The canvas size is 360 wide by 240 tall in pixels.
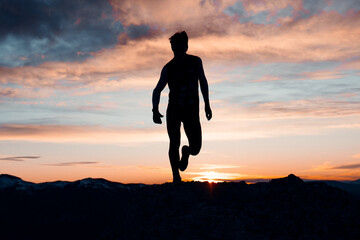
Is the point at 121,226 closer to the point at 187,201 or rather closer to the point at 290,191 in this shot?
the point at 187,201

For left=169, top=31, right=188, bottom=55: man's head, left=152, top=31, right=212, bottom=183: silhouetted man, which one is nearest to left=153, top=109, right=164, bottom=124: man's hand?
left=152, top=31, right=212, bottom=183: silhouetted man

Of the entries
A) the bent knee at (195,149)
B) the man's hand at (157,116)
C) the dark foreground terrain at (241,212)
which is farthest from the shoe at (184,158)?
the man's hand at (157,116)

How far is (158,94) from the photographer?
312 inches

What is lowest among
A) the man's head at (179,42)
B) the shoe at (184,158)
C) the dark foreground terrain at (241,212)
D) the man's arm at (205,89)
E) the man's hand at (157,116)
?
the dark foreground terrain at (241,212)

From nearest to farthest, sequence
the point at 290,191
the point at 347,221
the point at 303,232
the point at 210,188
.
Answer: the point at 303,232, the point at 347,221, the point at 290,191, the point at 210,188

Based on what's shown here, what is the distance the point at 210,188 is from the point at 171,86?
2223 millimetres

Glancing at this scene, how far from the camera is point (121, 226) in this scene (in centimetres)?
789

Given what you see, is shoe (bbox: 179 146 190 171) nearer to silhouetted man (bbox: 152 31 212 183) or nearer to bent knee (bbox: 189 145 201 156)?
silhouetted man (bbox: 152 31 212 183)

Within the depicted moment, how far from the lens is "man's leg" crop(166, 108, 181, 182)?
7770 millimetres

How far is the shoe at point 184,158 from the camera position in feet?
25.2

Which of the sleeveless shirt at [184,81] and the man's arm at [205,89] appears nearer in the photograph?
Answer: the sleeveless shirt at [184,81]

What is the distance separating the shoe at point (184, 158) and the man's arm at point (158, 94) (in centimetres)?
76

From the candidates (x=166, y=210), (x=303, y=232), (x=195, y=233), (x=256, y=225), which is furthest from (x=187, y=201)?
(x=303, y=232)

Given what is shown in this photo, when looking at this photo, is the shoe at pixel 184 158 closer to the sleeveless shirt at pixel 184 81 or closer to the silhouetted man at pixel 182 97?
the silhouetted man at pixel 182 97
